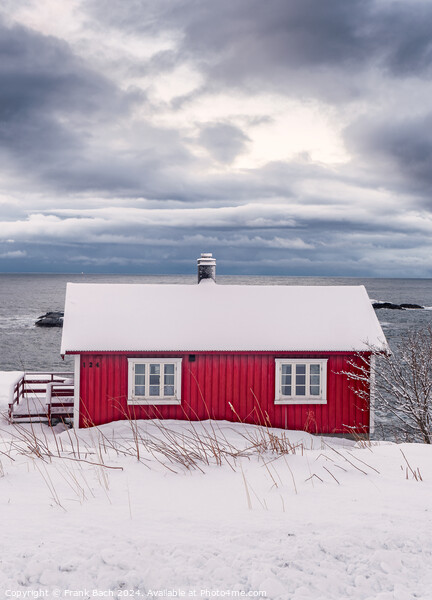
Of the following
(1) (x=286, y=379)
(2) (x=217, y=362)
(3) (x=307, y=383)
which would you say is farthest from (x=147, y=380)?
(3) (x=307, y=383)

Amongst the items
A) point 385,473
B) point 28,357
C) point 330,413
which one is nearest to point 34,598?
point 385,473

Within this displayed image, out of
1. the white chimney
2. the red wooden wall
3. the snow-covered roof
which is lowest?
the red wooden wall

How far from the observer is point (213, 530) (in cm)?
339

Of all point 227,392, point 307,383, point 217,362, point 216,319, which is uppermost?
point 216,319

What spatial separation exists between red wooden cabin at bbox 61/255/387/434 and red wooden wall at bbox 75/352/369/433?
3 cm

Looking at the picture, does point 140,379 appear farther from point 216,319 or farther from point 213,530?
point 213,530

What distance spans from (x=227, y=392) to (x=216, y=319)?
2.29 m

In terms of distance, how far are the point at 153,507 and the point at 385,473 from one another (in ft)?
8.20

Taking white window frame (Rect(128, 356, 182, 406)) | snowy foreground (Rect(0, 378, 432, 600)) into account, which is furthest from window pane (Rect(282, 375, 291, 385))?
snowy foreground (Rect(0, 378, 432, 600))

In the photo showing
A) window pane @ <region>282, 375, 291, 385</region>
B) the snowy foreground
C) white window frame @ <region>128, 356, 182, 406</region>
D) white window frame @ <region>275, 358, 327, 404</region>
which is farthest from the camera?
window pane @ <region>282, 375, 291, 385</region>

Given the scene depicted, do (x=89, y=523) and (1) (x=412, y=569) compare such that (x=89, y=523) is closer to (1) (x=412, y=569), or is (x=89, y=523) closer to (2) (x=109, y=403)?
(1) (x=412, y=569)

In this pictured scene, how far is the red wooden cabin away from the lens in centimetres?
1304

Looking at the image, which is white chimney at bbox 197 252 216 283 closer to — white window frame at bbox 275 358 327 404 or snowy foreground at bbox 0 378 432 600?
white window frame at bbox 275 358 327 404

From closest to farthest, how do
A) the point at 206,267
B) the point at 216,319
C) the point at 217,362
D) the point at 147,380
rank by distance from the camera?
the point at 147,380 < the point at 217,362 < the point at 216,319 < the point at 206,267
